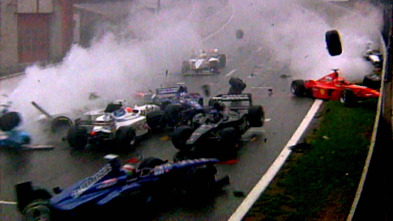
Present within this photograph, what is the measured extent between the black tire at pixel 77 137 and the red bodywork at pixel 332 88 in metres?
11.5

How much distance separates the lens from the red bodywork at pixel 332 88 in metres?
25.7

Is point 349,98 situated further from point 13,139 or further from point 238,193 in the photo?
point 13,139

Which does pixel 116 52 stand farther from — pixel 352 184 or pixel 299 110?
pixel 352 184

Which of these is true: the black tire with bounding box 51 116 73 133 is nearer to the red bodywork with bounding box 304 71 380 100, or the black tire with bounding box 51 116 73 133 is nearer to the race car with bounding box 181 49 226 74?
the red bodywork with bounding box 304 71 380 100

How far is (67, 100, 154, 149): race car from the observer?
20094 mm

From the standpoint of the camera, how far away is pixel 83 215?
42.9 ft

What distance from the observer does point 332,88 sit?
27.4 metres

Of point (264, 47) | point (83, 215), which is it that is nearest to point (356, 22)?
point (264, 47)

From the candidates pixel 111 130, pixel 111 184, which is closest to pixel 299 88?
pixel 111 130

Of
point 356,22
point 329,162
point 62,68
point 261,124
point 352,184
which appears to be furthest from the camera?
point 356,22

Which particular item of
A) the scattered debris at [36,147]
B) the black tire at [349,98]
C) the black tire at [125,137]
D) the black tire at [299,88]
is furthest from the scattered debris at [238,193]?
the black tire at [299,88]

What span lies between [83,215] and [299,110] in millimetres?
14742

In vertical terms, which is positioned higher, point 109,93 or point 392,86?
point 392,86

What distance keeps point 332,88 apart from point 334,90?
14 cm
